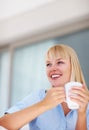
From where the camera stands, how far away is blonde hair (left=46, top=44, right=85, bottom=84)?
4.06 ft

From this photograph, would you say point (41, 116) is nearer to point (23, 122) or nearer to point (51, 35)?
point (23, 122)

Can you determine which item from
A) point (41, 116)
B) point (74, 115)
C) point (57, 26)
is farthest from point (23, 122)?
point (57, 26)

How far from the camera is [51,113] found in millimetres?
1241

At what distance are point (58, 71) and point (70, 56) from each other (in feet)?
0.29

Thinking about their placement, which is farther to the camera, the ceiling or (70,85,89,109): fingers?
the ceiling

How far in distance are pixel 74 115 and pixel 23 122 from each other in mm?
237

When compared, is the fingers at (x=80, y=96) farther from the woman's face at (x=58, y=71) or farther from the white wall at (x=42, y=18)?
the white wall at (x=42, y=18)

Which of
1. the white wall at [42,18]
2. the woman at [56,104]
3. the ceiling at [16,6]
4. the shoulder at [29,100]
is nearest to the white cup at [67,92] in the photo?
the woman at [56,104]

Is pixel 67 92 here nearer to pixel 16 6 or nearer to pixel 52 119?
pixel 52 119

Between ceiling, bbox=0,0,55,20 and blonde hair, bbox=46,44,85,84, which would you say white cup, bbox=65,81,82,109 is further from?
ceiling, bbox=0,0,55,20

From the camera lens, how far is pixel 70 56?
128 centimetres

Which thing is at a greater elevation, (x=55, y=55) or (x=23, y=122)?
(x=55, y=55)

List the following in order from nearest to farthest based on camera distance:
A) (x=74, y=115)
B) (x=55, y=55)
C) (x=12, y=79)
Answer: (x=74, y=115)
(x=55, y=55)
(x=12, y=79)

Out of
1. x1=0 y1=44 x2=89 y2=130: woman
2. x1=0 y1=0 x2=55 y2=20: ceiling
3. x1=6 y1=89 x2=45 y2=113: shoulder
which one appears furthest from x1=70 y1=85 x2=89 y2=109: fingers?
x1=0 y1=0 x2=55 y2=20: ceiling
